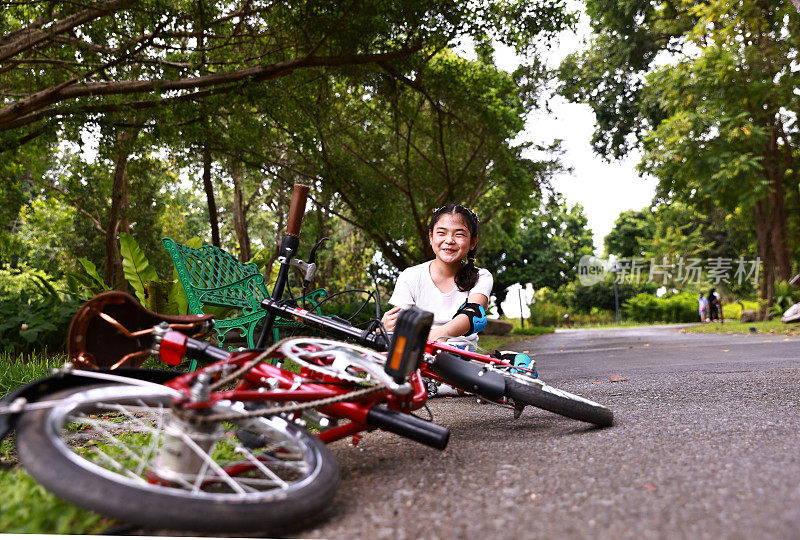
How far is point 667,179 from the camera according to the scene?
15.3 m

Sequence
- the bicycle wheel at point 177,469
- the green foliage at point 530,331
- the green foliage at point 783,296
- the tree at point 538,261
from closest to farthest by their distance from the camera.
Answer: the bicycle wheel at point 177,469, the green foliage at point 783,296, the green foliage at point 530,331, the tree at point 538,261

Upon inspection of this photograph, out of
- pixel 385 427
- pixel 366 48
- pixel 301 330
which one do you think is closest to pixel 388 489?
pixel 385 427

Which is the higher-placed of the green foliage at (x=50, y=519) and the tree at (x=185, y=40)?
the tree at (x=185, y=40)

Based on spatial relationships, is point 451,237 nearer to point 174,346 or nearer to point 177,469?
point 174,346

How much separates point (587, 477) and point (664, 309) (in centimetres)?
4067

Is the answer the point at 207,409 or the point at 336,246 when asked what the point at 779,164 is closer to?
the point at 336,246

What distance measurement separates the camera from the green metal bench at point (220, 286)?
13.7ft

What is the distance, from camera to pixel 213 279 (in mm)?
4719

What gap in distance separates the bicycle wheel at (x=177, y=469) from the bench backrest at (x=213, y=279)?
2265 mm

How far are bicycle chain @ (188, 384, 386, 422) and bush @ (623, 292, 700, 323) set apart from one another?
40077 millimetres

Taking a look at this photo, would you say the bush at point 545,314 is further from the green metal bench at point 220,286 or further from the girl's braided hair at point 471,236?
the girl's braided hair at point 471,236

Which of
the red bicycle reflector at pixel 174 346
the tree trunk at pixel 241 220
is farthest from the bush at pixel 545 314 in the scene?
the red bicycle reflector at pixel 174 346

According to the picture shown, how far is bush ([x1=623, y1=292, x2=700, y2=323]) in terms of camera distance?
37.2 meters

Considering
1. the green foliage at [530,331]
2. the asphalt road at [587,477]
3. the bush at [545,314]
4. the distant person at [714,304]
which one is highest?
the asphalt road at [587,477]
